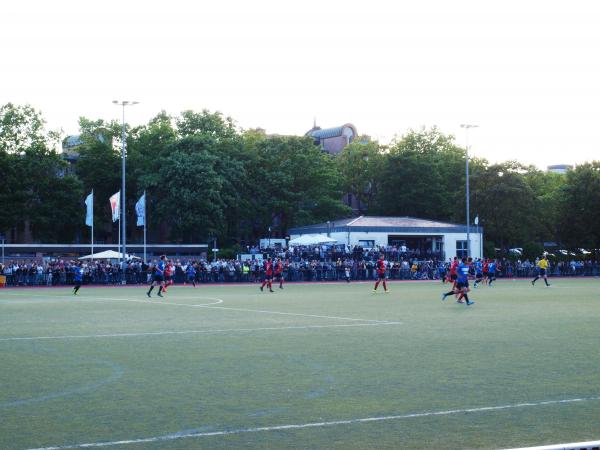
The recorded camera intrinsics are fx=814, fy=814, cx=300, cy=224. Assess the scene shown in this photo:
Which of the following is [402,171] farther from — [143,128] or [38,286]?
[38,286]

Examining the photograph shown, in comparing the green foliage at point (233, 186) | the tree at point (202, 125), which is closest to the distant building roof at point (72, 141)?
the green foliage at point (233, 186)

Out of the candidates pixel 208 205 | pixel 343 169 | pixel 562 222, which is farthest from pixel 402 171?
pixel 208 205

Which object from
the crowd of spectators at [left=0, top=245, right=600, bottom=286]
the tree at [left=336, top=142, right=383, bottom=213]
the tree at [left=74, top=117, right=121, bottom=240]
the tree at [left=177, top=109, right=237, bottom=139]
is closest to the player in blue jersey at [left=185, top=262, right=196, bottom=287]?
the crowd of spectators at [left=0, top=245, right=600, bottom=286]

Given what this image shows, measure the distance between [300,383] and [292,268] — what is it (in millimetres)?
48216

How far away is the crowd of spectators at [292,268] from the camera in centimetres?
5369

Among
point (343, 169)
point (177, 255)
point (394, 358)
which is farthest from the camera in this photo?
point (343, 169)

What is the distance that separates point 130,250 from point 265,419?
231 feet

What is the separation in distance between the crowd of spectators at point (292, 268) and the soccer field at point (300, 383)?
105 feet

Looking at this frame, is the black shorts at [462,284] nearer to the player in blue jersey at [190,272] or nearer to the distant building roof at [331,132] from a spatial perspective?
the player in blue jersey at [190,272]

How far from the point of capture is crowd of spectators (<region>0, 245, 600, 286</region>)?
176ft

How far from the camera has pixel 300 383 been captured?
1142cm

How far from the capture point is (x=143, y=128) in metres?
90.6

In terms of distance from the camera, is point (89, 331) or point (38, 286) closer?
point (89, 331)

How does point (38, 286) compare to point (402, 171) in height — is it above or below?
below
